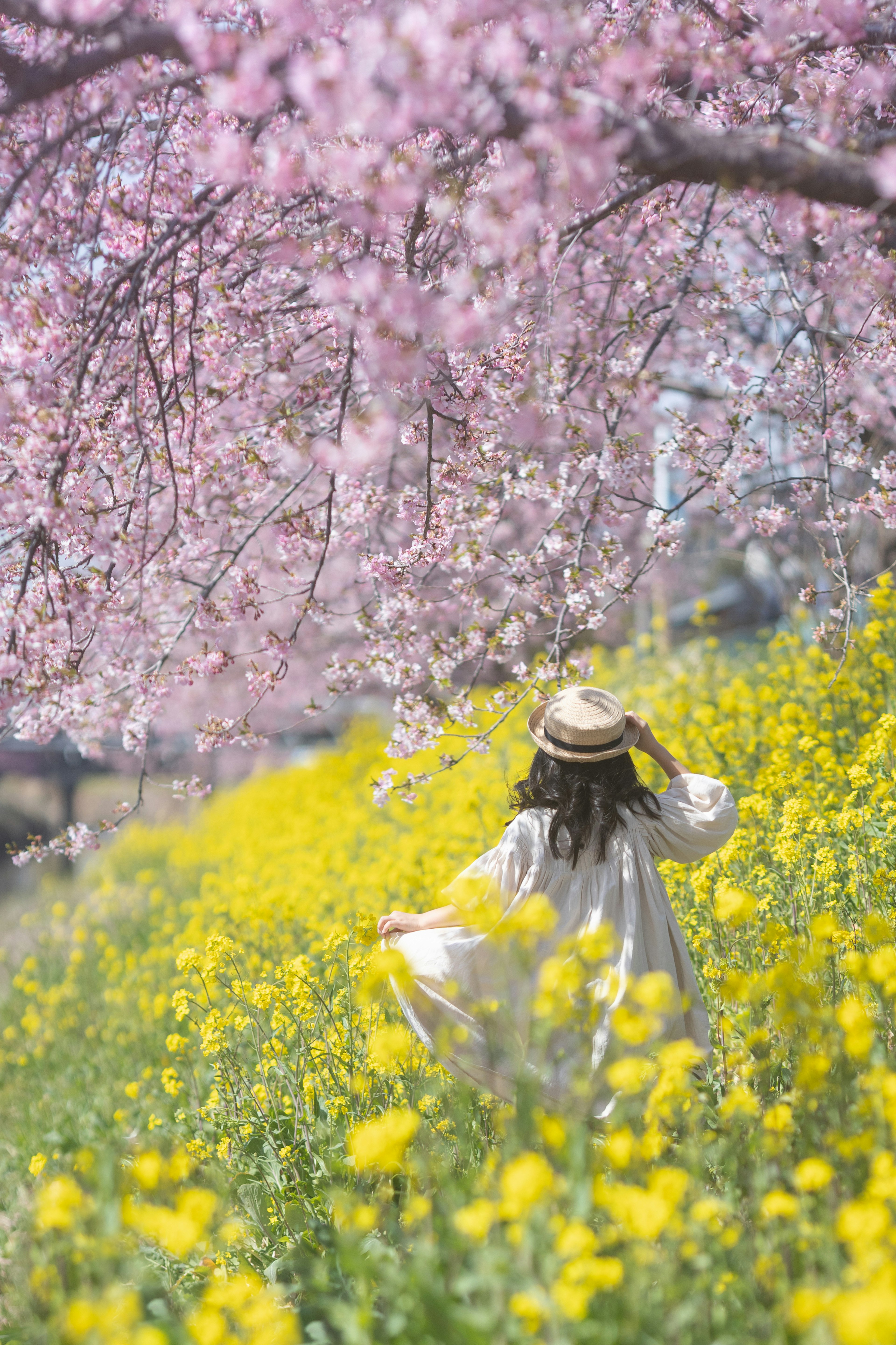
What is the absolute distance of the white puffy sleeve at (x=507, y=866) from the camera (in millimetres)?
2863

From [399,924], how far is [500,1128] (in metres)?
0.66

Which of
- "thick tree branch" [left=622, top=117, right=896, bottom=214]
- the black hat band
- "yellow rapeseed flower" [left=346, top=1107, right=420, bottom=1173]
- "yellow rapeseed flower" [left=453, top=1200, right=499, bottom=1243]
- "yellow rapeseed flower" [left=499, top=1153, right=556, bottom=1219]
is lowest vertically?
"yellow rapeseed flower" [left=453, top=1200, right=499, bottom=1243]

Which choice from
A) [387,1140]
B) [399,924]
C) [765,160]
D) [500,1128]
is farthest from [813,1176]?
[765,160]

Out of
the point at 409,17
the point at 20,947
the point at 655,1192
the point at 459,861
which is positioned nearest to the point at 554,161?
the point at 409,17

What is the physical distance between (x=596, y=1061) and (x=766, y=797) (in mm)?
1609

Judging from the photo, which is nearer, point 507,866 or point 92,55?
point 92,55

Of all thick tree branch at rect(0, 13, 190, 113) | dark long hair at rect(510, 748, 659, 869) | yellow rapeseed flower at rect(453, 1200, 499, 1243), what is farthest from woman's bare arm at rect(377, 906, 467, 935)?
thick tree branch at rect(0, 13, 190, 113)

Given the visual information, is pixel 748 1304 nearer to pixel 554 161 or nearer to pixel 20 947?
pixel 554 161

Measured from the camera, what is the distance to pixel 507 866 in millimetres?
2879

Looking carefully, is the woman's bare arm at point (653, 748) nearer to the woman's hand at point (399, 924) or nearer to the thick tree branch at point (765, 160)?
the woman's hand at point (399, 924)

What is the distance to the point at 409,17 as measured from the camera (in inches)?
77.1

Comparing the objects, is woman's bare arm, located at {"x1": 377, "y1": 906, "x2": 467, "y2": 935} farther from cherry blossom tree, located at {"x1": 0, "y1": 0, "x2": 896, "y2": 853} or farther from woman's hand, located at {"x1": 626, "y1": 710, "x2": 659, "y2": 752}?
woman's hand, located at {"x1": 626, "y1": 710, "x2": 659, "y2": 752}

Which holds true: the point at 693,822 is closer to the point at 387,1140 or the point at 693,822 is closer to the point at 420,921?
the point at 420,921

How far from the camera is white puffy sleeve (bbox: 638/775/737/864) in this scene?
9.82ft
